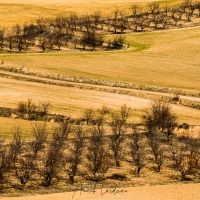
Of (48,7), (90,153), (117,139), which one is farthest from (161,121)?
(48,7)

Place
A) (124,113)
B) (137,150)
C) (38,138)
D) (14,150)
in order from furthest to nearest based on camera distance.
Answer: (124,113) → (137,150) → (38,138) → (14,150)

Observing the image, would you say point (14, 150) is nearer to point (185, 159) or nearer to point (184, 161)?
point (184, 161)

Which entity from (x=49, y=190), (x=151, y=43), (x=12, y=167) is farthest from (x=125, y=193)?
(x=151, y=43)

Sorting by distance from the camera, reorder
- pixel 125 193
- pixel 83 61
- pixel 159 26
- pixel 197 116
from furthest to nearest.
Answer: pixel 159 26 → pixel 83 61 → pixel 197 116 → pixel 125 193

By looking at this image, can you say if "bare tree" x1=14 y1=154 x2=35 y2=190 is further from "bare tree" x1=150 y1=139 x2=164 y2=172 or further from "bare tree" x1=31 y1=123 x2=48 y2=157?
"bare tree" x1=150 y1=139 x2=164 y2=172

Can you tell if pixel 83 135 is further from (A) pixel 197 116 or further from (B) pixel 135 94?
(B) pixel 135 94

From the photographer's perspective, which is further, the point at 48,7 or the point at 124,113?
the point at 48,7

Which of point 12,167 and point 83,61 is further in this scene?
point 83,61
